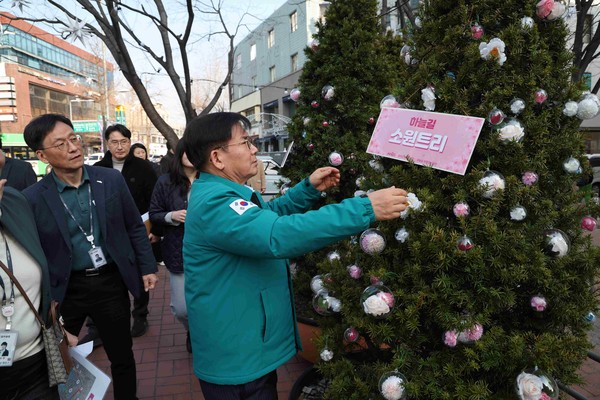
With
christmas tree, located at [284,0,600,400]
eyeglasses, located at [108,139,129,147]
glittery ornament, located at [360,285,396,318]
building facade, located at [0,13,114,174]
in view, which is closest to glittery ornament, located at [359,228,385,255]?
christmas tree, located at [284,0,600,400]

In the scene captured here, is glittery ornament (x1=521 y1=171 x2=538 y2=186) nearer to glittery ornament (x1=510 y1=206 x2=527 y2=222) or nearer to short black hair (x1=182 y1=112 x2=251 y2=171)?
glittery ornament (x1=510 y1=206 x2=527 y2=222)

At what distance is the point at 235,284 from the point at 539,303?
1217mm

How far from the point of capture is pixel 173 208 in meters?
3.51

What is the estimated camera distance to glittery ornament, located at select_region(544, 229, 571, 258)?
5.59 ft

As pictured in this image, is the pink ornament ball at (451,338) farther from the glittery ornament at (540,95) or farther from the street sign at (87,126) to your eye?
the street sign at (87,126)

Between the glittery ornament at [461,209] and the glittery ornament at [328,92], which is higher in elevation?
the glittery ornament at [328,92]

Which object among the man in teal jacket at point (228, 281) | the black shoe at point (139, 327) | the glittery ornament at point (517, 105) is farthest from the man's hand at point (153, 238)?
the glittery ornament at point (517, 105)

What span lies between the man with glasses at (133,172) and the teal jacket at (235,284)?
2.84m

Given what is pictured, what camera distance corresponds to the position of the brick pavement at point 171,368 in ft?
10.5

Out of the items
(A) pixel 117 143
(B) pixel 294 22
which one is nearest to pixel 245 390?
(A) pixel 117 143

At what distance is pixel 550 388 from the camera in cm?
161

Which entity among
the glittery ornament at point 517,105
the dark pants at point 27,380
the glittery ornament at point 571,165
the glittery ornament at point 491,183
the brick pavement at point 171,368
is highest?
the glittery ornament at point 517,105

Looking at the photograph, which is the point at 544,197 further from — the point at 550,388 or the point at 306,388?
the point at 306,388

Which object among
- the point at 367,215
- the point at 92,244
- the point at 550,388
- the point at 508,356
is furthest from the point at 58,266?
the point at 550,388
